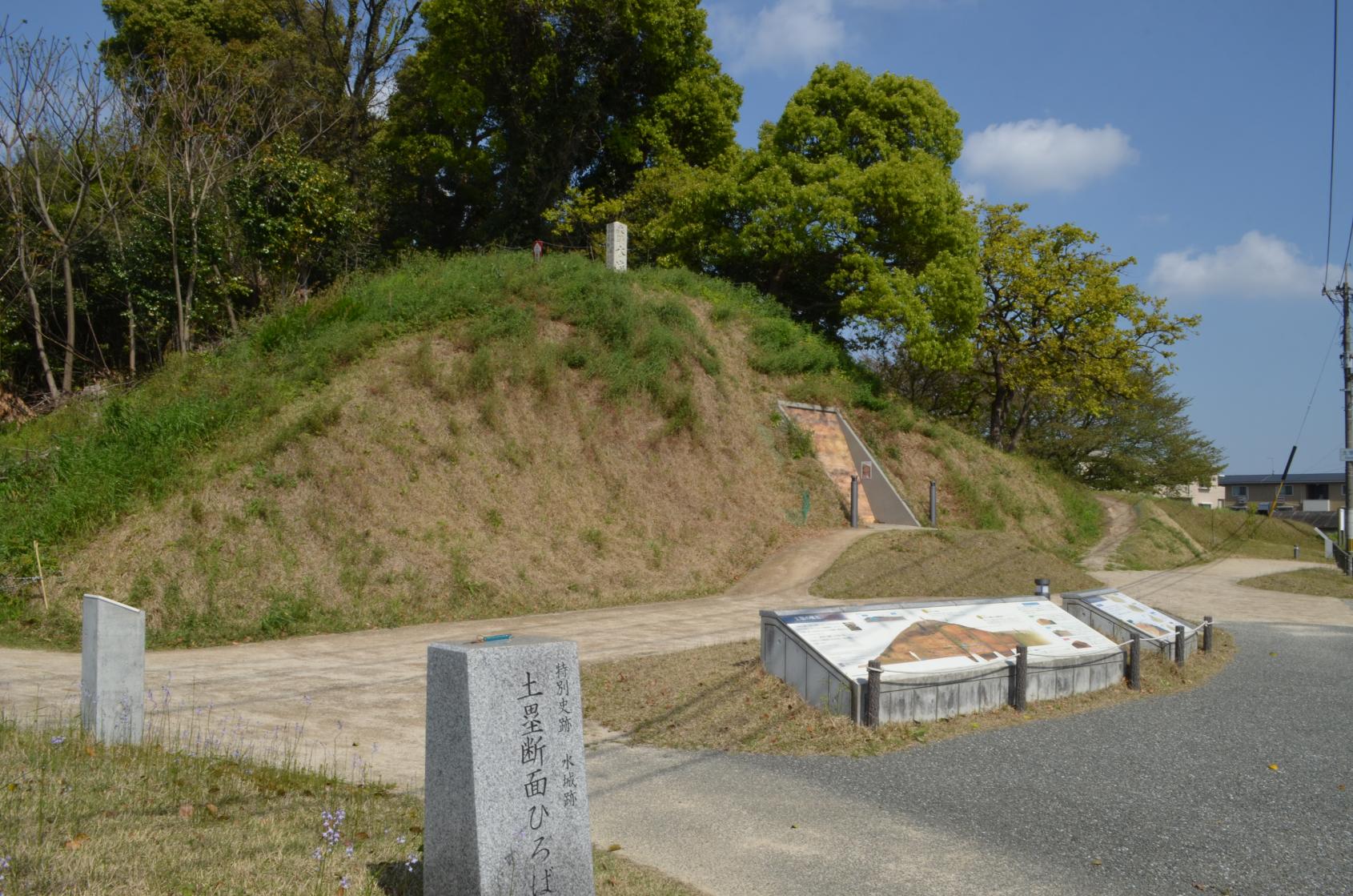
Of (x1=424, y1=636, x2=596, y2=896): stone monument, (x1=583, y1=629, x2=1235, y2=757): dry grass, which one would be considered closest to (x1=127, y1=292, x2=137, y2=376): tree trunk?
(x1=583, y1=629, x2=1235, y2=757): dry grass

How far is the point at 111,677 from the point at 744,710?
461 cm

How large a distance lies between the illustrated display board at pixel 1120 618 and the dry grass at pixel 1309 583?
438 inches

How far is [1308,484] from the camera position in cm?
7512

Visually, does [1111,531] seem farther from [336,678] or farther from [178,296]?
[336,678]

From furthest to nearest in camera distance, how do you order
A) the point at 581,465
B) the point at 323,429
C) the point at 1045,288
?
the point at 1045,288
the point at 581,465
the point at 323,429

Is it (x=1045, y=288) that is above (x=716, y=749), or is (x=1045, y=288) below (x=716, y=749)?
above

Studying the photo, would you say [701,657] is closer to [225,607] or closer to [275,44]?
[225,607]

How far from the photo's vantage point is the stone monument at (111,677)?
6605 mm

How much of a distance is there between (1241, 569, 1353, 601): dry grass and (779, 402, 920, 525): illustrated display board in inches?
300

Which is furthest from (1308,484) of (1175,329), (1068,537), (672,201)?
(672,201)

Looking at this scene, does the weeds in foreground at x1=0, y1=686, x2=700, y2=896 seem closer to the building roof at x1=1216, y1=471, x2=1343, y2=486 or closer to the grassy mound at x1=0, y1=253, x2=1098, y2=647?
the grassy mound at x1=0, y1=253, x2=1098, y2=647

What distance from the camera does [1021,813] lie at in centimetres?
605

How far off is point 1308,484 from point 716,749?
82.3 meters

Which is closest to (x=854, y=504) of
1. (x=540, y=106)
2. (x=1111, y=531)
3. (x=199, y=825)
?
(x=1111, y=531)
